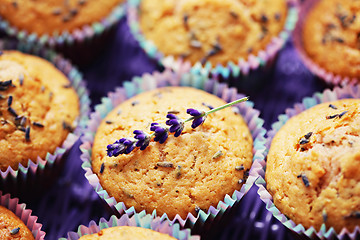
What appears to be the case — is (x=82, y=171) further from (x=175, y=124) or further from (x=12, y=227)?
(x=175, y=124)

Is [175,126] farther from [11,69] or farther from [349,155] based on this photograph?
[11,69]

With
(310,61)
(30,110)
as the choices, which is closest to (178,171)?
(30,110)

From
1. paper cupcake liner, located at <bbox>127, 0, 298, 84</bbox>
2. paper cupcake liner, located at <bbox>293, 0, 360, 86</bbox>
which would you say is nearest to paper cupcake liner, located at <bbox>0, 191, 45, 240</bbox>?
paper cupcake liner, located at <bbox>127, 0, 298, 84</bbox>

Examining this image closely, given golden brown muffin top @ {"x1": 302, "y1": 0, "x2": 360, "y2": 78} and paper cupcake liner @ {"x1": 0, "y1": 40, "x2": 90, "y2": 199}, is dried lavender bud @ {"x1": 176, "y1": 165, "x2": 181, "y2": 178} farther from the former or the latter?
golden brown muffin top @ {"x1": 302, "y1": 0, "x2": 360, "y2": 78}

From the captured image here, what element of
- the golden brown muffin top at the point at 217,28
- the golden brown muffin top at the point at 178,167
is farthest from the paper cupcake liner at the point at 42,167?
the golden brown muffin top at the point at 217,28

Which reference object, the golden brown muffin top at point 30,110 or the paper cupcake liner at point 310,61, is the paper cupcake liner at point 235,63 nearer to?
the paper cupcake liner at point 310,61
